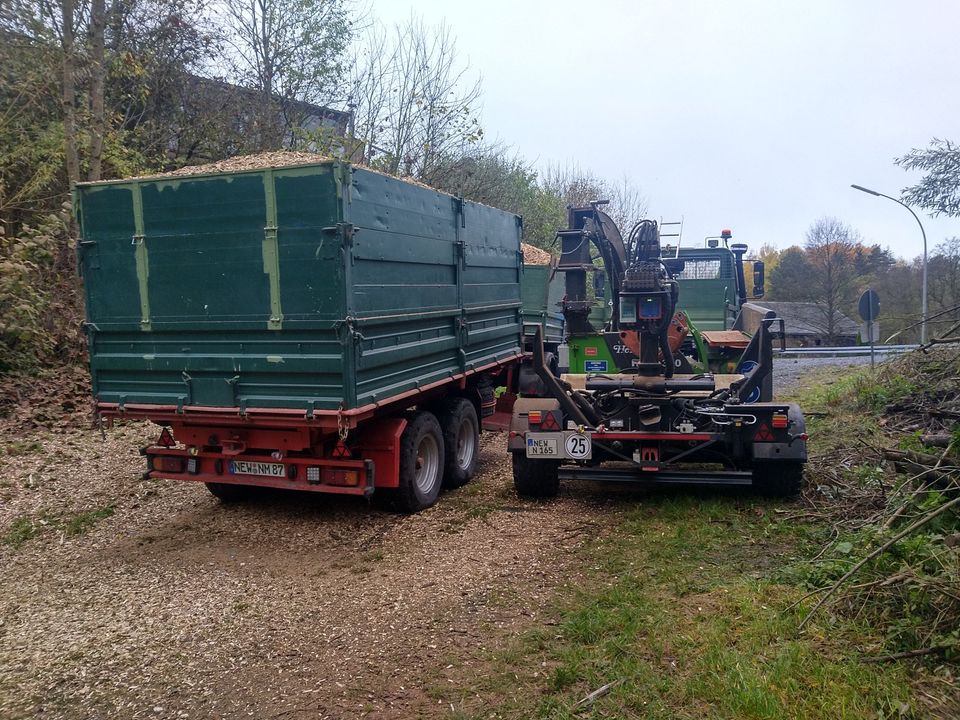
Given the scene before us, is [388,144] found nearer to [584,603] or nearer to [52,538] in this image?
[52,538]

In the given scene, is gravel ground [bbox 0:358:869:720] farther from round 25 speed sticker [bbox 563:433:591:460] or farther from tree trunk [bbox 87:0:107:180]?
tree trunk [bbox 87:0:107:180]

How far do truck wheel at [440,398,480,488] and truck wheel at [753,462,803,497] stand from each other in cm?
277

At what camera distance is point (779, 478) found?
6523mm

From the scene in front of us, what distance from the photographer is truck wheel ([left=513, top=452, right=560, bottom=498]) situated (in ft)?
22.7

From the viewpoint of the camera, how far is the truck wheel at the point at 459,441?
7488 millimetres

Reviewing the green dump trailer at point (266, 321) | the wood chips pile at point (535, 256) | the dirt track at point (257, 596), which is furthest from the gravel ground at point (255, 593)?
the wood chips pile at point (535, 256)

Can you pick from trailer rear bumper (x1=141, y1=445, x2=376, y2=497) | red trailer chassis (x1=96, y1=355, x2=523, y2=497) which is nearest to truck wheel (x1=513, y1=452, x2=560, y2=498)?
red trailer chassis (x1=96, y1=355, x2=523, y2=497)

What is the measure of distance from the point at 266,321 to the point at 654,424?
10.8 ft

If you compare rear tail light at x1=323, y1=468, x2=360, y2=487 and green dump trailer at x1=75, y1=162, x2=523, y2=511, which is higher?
green dump trailer at x1=75, y1=162, x2=523, y2=511

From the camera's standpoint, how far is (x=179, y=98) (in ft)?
48.5

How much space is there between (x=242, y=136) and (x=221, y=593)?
12399 mm

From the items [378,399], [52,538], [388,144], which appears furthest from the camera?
[388,144]

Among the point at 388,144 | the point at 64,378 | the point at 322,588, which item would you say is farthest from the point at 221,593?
the point at 388,144

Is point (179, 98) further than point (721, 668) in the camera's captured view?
Yes
